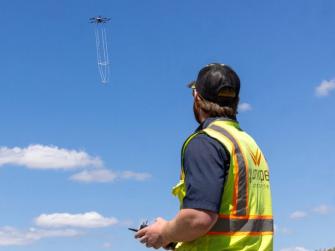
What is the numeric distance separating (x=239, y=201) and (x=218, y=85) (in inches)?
48.3

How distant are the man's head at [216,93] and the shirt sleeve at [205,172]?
0.54 metres

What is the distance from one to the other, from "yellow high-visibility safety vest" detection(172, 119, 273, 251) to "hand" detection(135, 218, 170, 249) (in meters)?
A: 0.20

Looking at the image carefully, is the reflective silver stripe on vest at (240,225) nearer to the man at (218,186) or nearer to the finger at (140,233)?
the man at (218,186)

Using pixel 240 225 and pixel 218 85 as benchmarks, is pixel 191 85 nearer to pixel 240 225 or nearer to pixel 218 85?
pixel 218 85

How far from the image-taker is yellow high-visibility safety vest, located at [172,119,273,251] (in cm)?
629

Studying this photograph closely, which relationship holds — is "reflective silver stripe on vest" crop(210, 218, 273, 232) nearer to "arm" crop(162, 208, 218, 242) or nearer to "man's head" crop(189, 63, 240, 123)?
"arm" crop(162, 208, 218, 242)

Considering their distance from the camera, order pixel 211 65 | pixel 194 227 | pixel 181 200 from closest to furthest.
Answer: pixel 194 227, pixel 181 200, pixel 211 65

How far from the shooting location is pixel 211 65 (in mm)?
7016

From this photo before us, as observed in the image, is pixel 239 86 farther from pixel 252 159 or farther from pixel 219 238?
pixel 219 238

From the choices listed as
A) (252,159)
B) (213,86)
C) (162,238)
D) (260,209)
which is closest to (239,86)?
(213,86)

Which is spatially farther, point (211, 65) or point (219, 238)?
point (211, 65)

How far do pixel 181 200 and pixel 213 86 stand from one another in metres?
1.21

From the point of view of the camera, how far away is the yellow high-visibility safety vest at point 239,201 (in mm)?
6293

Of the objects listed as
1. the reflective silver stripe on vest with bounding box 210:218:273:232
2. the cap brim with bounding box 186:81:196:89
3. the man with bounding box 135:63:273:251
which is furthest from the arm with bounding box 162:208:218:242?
the cap brim with bounding box 186:81:196:89
